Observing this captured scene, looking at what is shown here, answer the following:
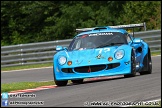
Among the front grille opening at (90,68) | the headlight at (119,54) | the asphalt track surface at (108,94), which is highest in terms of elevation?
the headlight at (119,54)

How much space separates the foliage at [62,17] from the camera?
28891 millimetres

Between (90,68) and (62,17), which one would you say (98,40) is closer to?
(90,68)

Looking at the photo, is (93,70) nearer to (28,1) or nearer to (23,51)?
(23,51)

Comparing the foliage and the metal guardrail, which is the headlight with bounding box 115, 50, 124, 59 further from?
Answer: the foliage

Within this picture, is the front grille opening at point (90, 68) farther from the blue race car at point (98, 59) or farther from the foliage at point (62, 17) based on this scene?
the foliage at point (62, 17)

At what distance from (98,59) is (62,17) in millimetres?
18558

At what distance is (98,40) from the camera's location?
13281 mm

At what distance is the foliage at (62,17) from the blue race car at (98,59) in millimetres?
14451

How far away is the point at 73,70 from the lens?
12352 millimetres

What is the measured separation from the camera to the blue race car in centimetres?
1218

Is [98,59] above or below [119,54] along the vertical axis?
below

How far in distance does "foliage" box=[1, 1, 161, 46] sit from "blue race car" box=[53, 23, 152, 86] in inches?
569

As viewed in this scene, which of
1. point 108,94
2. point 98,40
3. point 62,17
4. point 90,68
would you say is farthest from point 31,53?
point 108,94

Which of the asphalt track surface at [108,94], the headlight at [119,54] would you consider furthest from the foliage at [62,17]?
the asphalt track surface at [108,94]
